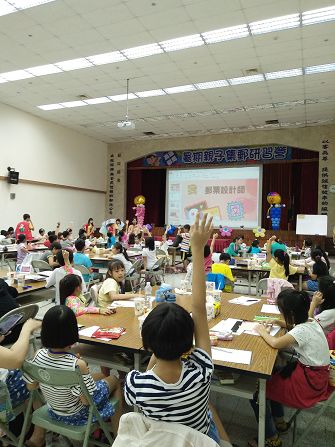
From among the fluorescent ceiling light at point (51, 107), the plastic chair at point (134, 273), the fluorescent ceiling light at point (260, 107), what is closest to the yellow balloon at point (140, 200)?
the fluorescent ceiling light at point (51, 107)

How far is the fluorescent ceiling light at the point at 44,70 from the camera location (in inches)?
311

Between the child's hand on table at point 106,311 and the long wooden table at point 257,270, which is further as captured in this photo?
the long wooden table at point 257,270

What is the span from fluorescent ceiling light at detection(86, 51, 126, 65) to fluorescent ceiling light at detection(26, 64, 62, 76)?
3.38 feet

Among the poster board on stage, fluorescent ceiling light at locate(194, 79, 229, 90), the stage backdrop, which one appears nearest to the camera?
fluorescent ceiling light at locate(194, 79, 229, 90)

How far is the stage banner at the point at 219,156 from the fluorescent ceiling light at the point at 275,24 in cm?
746

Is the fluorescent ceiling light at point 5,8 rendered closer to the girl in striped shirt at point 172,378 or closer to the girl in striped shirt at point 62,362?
the girl in striped shirt at point 62,362

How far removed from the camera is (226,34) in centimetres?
632

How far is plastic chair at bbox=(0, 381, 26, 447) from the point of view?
1979 mm

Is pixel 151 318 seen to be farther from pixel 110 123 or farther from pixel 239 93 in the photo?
pixel 110 123

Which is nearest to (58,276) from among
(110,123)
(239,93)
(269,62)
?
(269,62)

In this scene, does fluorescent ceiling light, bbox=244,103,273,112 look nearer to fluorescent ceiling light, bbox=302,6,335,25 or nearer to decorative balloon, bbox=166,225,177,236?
fluorescent ceiling light, bbox=302,6,335,25

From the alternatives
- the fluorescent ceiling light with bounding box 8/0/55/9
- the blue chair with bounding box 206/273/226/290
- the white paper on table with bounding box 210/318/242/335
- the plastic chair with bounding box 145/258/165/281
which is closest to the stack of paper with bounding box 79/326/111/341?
the white paper on table with bounding box 210/318/242/335

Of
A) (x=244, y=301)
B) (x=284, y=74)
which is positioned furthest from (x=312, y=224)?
(x=244, y=301)

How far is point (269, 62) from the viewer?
24.1ft
